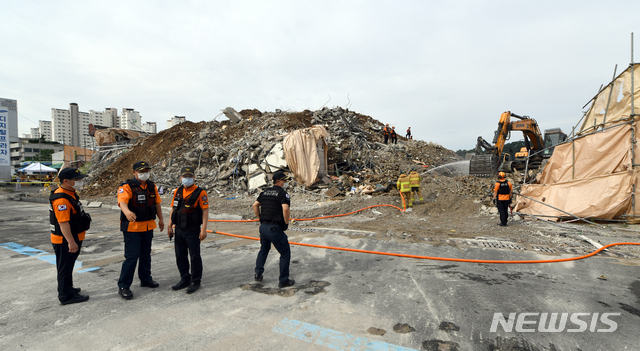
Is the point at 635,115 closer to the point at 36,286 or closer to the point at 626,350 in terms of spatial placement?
the point at 626,350

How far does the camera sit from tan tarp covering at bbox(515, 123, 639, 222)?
7.70m

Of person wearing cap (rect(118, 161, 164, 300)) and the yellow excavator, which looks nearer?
person wearing cap (rect(118, 161, 164, 300))

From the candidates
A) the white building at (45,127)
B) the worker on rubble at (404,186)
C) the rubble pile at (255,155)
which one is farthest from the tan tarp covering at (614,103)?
the white building at (45,127)

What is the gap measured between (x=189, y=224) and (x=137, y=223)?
0.61 metres

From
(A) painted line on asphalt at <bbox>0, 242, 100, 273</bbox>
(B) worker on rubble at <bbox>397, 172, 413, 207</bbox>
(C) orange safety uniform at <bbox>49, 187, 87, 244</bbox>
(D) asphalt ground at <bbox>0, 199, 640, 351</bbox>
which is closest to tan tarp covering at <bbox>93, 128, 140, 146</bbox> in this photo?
(A) painted line on asphalt at <bbox>0, 242, 100, 273</bbox>

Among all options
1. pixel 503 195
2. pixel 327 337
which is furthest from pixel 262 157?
pixel 327 337

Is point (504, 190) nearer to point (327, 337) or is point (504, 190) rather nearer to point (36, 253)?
point (327, 337)

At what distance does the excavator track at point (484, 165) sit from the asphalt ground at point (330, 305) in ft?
32.2

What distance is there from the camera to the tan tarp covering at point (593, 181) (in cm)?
770

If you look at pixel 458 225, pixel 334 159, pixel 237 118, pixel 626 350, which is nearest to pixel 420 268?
pixel 626 350

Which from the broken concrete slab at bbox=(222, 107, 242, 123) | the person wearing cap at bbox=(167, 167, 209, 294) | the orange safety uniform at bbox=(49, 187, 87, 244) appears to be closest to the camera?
the orange safety uniform at bbox=(49, 187, 87, 244)

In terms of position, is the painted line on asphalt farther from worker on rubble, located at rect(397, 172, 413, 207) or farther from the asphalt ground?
worker on rubble, located at rect(397, 172, 413, 207)

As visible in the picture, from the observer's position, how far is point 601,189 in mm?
7941

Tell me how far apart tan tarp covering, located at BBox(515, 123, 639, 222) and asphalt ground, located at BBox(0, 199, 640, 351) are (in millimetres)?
3825
